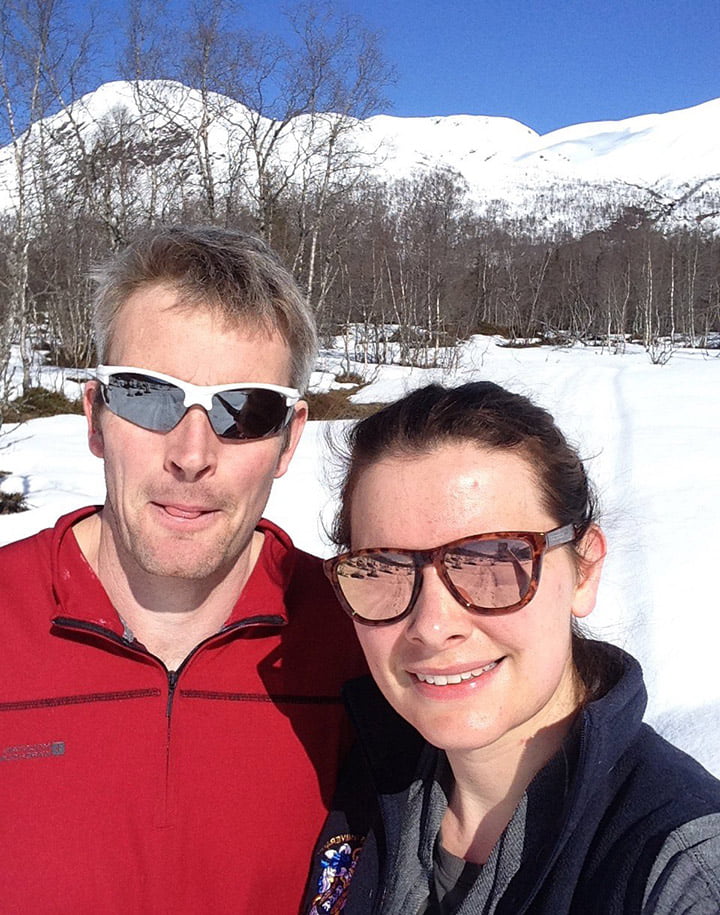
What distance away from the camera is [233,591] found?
185 centimetres

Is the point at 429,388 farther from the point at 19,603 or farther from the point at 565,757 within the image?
the point at 19,603

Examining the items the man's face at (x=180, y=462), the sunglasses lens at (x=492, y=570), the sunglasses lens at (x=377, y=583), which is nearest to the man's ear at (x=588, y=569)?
the sunglasses lens at (x=492, y=570)

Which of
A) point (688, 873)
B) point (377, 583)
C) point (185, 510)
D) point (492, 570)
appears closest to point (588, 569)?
point (492, 570)

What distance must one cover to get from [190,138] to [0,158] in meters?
4.55

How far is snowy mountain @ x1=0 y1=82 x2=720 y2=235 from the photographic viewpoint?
656 inches

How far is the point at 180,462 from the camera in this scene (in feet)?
5.65

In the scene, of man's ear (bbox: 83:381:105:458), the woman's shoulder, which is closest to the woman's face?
the woman's shoulder

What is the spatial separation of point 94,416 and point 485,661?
1.13m

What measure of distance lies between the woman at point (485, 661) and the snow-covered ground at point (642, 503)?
52 cm

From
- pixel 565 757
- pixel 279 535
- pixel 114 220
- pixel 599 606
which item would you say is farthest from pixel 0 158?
pixel 565 757

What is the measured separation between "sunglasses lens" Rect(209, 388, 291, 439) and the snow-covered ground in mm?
366

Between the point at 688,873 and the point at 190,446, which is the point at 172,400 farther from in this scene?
the point at 688,873

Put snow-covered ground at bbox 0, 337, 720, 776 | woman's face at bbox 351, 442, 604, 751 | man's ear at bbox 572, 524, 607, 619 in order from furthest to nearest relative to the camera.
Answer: snow-covered ground at bbox 0, 337, 720, 776, man's ear at bbox 572, 524, 607, 619, woman's face at bbox 351, 442, 604, 751

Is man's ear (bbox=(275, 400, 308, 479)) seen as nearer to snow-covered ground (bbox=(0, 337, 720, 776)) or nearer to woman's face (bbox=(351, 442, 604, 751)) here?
snow-covered ground (bbox=(0, 337, 720, 776))
